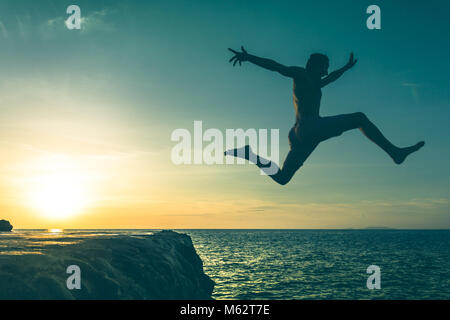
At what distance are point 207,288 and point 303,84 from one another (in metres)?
23.5

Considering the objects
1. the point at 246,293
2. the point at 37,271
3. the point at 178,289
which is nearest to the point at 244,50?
the point at 37,271

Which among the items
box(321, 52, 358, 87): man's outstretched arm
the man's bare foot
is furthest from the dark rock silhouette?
the man's bare foot

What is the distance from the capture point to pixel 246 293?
104ft

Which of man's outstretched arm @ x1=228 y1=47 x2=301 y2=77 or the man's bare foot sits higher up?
man's outstretched arm @ x1=228 y1=47 x2=301 y2=77

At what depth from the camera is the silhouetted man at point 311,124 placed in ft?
15.6

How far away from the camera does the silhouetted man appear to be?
187 inches

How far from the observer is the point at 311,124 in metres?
4.95

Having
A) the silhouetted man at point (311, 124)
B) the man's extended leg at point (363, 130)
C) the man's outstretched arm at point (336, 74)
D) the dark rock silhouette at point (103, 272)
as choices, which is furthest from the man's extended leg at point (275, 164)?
the dark rock silhouette at point (103, 272)

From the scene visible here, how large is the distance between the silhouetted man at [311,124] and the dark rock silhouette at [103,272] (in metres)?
7.51

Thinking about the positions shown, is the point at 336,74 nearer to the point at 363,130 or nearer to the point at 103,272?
the point at 363,130

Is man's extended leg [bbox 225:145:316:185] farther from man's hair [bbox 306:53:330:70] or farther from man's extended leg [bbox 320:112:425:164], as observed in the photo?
man's hair [bbox 306:53:330:70]

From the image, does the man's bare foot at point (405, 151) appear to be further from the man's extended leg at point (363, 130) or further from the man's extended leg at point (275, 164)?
the man's extended leg at point (275, 164)

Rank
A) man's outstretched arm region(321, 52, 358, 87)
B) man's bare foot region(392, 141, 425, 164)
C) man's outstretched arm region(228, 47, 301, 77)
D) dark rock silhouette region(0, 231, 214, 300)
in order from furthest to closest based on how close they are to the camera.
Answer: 1. dark rock silhouette region(0, 231, 214, 300)
2. man's outstretched arm region(321, 52, 358, 87)
3. man's bare foot region(392, 141, 425, 164)
4. man's outstretched arm region(228, 47, 301, 77)
